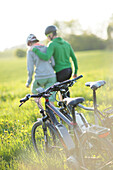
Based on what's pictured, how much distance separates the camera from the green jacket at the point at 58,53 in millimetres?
4754

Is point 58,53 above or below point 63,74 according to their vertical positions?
above

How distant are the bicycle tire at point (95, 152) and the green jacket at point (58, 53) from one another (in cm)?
231

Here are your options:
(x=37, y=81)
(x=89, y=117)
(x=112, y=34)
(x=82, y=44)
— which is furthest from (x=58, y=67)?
(x=82, y=44)

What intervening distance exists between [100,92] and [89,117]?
5.02 ft

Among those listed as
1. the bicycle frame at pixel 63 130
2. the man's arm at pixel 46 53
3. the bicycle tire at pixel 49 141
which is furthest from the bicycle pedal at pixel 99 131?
the man's arm at pixel 46 53

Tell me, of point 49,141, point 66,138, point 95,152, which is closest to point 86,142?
point 95,152

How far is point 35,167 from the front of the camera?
11.3 feet

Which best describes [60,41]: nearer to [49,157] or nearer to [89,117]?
[89,117]

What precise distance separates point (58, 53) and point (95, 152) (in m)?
2.55

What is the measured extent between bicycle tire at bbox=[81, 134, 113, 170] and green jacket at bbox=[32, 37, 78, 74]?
2308mm

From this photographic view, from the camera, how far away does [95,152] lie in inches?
112

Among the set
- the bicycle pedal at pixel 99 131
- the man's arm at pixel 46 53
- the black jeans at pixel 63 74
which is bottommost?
the bicycle pedal at pixel 99 131

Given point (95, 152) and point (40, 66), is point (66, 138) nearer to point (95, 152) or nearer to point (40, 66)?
point (95, 152)

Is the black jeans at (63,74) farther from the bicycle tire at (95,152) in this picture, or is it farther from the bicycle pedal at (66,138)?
the bicycle tire at (95,152)
